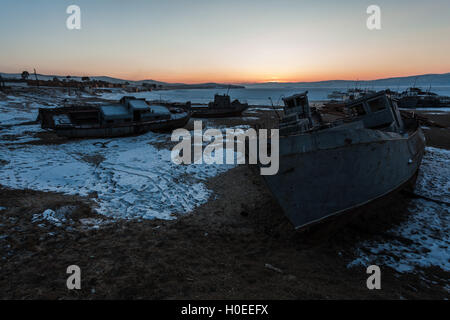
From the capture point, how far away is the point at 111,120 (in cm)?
2072

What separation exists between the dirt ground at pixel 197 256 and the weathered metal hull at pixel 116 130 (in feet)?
38.7

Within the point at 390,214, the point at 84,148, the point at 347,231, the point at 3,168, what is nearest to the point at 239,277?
the point at 347,231

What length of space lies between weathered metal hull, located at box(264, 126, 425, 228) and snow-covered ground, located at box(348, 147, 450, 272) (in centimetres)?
128

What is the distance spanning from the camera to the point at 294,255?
18.8 feet

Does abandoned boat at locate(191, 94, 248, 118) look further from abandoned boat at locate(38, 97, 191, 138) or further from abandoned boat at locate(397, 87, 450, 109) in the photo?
abandoned boat at locate(397, 87, 450, 109)

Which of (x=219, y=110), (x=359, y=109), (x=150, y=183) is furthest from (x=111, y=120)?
(x=359, y=109)

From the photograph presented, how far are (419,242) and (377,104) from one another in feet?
Answer: 20.2

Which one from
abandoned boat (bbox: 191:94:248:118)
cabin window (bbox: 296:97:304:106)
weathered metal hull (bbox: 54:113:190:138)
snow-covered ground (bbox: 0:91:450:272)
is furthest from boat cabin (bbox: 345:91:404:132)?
abandoned boat (bbox: 191:94:248:118)

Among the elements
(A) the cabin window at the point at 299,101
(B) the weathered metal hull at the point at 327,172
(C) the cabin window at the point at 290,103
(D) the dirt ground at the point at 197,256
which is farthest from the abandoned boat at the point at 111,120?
(B) the weathered metal hull at the point at 327,172

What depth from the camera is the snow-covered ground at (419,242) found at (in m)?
5.63

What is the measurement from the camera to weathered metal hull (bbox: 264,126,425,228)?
5.77 meters

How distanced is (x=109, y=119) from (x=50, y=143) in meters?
4.96

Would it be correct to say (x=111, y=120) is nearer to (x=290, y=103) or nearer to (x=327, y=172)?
(x=290, y=103)
